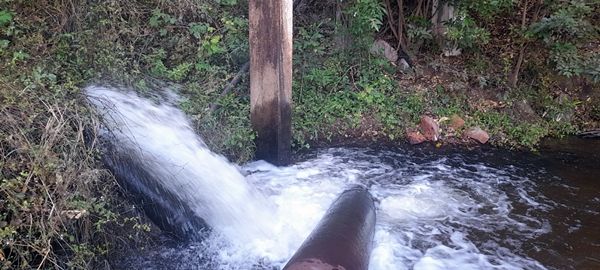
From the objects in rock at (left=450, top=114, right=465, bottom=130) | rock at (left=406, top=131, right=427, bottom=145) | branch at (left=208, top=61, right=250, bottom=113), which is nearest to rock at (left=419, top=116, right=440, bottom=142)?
rock at (left=406, top=131, right=427, bottom=145)

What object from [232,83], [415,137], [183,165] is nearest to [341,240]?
[183,165]

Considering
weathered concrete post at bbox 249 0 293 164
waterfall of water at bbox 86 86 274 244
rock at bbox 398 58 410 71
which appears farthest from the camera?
rock at bbox 398 58 410 71

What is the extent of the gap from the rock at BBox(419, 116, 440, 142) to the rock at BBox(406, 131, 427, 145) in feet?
0.29

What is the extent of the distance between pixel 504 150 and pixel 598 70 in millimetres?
1612

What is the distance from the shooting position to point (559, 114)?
23.1 ft

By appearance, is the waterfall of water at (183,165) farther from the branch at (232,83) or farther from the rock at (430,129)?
the rock at (430,129)

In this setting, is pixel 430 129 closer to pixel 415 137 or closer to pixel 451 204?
pixel 415 137

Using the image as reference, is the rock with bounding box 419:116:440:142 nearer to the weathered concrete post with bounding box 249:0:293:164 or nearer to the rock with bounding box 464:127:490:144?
the rock with bounding box 464:127:490:144

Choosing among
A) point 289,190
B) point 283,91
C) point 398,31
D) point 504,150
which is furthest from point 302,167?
point 398,31

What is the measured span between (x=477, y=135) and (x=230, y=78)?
3.67 metres

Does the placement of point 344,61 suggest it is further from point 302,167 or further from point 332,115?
point 302,167

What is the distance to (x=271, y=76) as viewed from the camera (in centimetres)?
519

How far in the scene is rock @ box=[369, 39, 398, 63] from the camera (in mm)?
7229

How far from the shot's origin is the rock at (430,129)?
6426 millimetres
